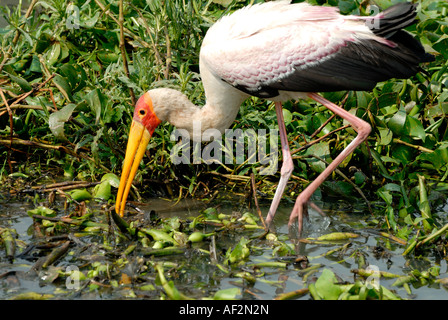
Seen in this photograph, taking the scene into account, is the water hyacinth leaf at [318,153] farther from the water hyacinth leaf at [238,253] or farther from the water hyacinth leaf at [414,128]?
the water hyacinth leaf at [238,253]

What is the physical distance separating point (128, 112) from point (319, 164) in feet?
5.31

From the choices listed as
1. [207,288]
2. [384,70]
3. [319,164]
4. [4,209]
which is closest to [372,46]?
[384,70]

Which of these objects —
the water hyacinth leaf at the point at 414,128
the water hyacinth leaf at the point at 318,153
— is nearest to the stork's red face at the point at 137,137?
the water hyacinth leaf at the point at 318,153

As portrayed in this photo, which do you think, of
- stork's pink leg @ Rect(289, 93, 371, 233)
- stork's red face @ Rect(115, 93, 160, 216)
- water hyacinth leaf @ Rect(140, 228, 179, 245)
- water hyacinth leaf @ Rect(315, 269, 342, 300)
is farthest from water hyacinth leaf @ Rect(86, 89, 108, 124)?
water hyacinth leaf @ Rect(315, 269, 342, 300)

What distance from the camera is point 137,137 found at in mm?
4820

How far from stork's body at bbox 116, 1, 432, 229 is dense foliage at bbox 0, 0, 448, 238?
13.7 inches

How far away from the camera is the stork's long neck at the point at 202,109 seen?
186 inches

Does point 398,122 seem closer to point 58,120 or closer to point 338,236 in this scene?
point 338,236

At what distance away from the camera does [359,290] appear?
337 centimetres

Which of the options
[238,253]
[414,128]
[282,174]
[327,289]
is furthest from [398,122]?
[327,289]

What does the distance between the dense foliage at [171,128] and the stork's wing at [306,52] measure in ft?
2.27

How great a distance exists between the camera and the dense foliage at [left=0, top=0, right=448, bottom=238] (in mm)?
5094

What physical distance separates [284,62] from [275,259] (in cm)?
139
